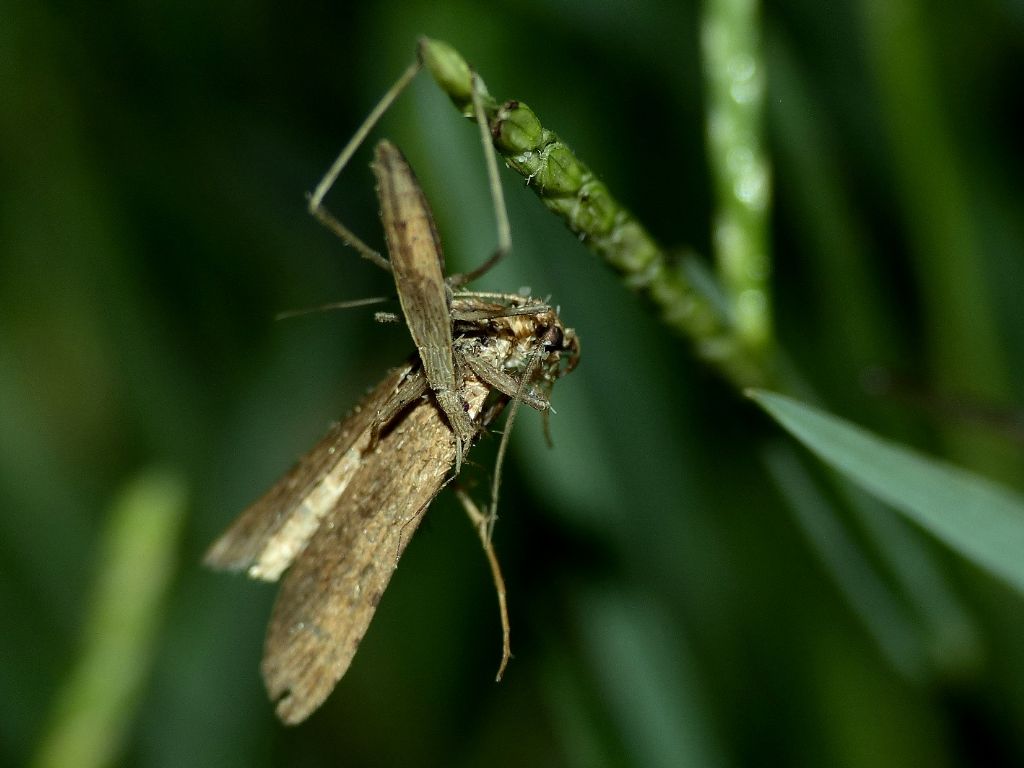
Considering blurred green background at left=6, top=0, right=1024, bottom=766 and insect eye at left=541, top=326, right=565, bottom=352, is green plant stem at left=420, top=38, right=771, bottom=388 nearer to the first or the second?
insect eye at left=541, top=326, right=565, bottom=352

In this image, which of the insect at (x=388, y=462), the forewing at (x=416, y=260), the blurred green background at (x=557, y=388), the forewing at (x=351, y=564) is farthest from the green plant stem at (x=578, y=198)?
the forewing at (x=351, y=564)

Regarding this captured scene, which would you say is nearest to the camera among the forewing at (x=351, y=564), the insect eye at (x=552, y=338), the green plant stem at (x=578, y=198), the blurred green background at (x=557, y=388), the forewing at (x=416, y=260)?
the green plant stem at (x=578, y=198)

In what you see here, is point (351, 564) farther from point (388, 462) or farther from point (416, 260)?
point (416, 260)

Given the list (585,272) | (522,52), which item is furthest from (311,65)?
(585,272)

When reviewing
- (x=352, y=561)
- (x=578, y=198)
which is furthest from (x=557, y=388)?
(x=578, y=198)

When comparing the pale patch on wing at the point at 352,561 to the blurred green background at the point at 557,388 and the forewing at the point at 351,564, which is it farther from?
the blurred green background at the point at 557,388

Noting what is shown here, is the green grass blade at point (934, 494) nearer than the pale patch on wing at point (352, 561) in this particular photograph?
Yes

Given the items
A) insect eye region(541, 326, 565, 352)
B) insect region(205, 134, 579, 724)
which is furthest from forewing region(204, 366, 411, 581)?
insect eye region(541, 326, 565, 352)
